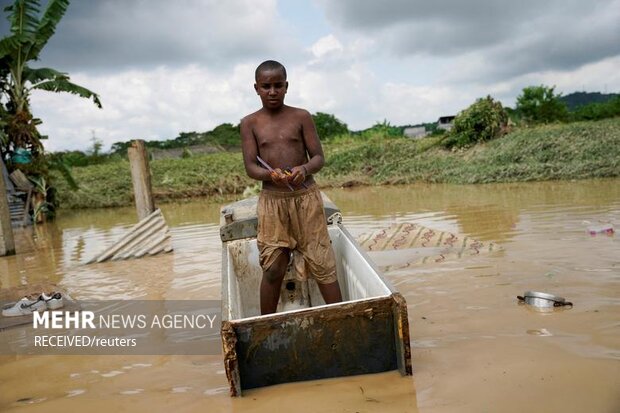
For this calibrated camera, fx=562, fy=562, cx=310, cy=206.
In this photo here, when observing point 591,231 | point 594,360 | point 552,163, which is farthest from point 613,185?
point 594,360

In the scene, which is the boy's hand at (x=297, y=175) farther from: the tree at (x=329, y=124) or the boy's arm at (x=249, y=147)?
the tree at (x=329, y=124)

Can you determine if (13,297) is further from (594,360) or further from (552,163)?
(552,163)

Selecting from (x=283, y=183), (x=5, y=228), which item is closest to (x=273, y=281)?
(x=283, y=183)

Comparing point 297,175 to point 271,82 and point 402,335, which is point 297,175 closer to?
point 271,82

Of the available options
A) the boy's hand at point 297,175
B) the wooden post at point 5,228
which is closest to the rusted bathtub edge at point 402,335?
the boy's hand at point 297,175

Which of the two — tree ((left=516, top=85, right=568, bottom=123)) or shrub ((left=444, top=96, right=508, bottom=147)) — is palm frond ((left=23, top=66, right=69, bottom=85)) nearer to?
shrub ((left=444, top=96, right=508, bottom=147))

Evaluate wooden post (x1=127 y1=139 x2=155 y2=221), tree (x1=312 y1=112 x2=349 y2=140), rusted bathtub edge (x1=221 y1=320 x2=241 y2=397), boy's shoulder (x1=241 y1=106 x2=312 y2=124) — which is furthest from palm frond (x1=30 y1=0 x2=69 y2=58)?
tree (x1=312 y1=112 x2=349 y2=140)

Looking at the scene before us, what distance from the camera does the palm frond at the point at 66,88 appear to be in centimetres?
1352

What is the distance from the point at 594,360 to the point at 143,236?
628 cm

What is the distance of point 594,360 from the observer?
2746 millimetres

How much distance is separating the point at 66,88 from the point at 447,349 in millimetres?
12793

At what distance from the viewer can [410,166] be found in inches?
742

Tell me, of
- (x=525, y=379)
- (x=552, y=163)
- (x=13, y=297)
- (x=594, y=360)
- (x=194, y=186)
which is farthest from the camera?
(x=194, y=186)

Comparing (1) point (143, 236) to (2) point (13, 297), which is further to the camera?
(1) point (143, 236)
